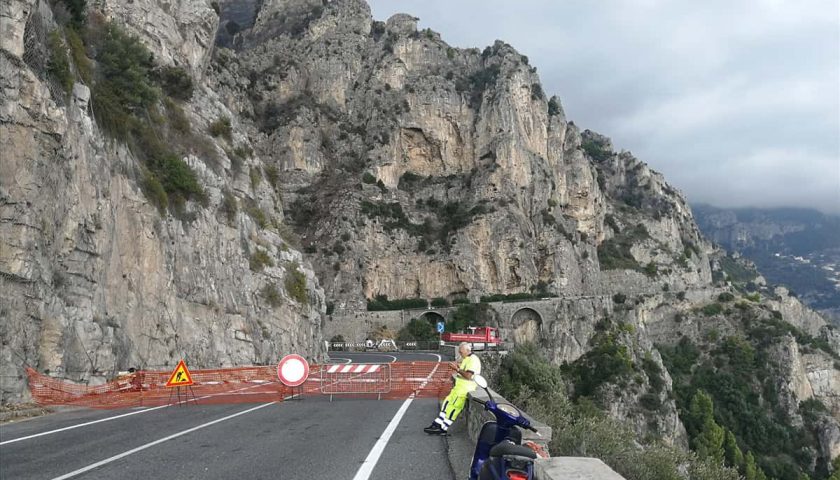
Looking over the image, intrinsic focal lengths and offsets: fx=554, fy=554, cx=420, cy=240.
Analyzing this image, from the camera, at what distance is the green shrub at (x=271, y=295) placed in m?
29.9

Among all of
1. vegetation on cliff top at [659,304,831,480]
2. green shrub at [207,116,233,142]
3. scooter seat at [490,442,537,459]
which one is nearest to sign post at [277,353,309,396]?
scooter seat at [490,442,537,459]

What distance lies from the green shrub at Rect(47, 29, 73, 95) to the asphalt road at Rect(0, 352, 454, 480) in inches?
417

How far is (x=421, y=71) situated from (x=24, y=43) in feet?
246

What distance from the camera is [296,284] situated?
33562 millimetres

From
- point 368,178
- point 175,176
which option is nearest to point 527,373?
point 175,176

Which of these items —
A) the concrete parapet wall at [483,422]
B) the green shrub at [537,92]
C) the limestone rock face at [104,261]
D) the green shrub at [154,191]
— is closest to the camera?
the concrete parapet wall at [483,422]

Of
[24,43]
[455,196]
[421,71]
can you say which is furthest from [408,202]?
[24,43]

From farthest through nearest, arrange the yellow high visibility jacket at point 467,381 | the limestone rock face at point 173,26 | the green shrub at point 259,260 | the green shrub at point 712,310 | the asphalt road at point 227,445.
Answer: the green shrub at point 712,310 → the limestone rock face at point 173,26 → the green shrub at point 259,260 → the yellow high visibility jacket at point 467,381 → the asphalt road at point 227,445

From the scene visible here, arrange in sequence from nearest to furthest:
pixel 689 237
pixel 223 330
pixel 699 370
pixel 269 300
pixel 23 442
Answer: pixel 23 442, pixel 223 330, pixel 269 300, pixel 699 370, pixel 689 237

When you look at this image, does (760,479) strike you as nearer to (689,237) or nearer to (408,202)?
(408,202)

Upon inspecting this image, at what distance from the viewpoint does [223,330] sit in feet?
80.8

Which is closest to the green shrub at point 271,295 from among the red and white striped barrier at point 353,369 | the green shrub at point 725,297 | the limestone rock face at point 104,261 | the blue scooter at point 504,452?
the limestone rock face at point 104,261

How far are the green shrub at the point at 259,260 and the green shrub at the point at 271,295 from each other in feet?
3.57

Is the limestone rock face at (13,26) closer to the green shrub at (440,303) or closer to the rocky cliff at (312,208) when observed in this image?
the rocky cliff at (312,208)
